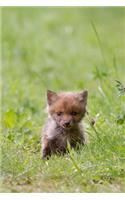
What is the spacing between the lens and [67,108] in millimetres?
8117

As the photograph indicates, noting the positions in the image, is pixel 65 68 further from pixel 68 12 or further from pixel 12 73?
pixel 68 12

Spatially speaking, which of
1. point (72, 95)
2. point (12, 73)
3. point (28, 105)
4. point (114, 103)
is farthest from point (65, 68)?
point (72, 95)

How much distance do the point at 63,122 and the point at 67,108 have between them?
0.17 meters

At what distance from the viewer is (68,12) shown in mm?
19000

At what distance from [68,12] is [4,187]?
1254 cm

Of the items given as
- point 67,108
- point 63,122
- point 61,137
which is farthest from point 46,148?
point 67,108

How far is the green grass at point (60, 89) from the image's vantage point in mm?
7051

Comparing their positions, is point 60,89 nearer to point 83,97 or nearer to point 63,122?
point 83,97

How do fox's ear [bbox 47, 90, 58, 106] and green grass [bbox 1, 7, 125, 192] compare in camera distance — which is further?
fox's ear [bbox 47, 90, 58, 106]

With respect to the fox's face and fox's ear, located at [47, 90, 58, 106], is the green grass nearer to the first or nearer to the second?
the fox's face

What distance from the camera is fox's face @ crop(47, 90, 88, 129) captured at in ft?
26.6

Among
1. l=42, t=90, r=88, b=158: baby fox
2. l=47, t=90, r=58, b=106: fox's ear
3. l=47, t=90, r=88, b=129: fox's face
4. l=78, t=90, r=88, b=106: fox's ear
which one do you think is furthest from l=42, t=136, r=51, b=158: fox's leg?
l=78, t=90, r=88, b=106: fox's ear

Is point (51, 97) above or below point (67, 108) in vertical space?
above
